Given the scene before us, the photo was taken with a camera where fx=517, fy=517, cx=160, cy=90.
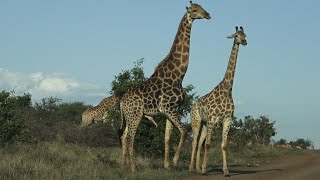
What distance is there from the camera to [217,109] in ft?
48.6

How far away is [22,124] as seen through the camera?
21438 mm

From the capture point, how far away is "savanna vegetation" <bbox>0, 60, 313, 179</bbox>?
13578mm

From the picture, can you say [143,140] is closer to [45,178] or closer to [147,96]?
[147,96]

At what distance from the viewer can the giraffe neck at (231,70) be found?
1555cm

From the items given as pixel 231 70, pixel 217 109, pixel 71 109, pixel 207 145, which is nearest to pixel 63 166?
pixel 207 145

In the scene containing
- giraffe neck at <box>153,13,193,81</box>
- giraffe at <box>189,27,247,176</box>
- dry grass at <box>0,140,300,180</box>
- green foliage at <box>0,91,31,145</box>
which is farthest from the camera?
green foliage at <box>0,91,31,145</box>

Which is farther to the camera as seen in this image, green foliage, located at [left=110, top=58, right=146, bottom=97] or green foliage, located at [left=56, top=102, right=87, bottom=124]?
green foliage, located at [left=56, top=102, right=87, bottom=124]

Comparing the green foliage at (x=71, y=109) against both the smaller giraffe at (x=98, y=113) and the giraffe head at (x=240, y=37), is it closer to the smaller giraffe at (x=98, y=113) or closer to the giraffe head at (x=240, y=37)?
the smaller giraffe at (x=98, y=113)

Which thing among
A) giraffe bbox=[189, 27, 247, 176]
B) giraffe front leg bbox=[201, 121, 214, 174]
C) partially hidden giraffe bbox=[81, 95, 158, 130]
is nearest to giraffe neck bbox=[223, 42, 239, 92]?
giraffe bbox=[189, 27, 247, 176]

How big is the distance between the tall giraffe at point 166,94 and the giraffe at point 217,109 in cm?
77

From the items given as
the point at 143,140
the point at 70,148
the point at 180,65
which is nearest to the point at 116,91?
the point at 143,140

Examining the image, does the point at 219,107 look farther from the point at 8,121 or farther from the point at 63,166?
the point at 8,121

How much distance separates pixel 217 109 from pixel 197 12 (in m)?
3.06

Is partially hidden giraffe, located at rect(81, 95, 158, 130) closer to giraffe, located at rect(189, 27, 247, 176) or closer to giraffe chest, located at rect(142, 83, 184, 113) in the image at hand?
giraffe, located at rect(189, 27, 247, 176)
